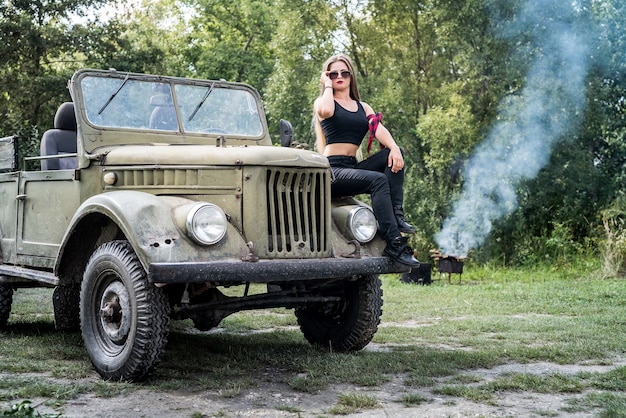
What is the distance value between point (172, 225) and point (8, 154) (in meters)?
2.76

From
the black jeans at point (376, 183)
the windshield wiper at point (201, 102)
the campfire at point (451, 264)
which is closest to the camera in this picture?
the black jeans at point (376, 183)

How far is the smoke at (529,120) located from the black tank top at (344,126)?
962cm

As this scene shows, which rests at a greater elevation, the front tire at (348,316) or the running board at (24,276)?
the running board at (24,276)

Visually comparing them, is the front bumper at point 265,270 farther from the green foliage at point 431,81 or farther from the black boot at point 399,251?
the green foliage at point 431,81

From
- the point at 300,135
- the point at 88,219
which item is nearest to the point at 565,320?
the point at 88,219

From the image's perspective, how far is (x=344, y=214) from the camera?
6176 mm

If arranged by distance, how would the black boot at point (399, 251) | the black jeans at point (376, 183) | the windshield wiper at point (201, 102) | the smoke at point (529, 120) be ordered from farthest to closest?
the smoke at point (529, 120)
the windshield wiper at point (201, 102)
the black jeans at point (376, 183)
the black boot at point (399, 251)

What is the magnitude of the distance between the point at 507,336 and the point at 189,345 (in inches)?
114

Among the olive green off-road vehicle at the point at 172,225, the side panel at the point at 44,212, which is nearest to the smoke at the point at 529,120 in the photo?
the olive green off-road vehicle at the point at 172,225

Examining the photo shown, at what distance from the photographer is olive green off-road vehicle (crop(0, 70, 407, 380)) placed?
5219 mm

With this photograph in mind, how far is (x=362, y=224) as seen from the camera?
6.13m

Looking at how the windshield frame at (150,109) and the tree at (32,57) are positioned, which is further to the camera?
the tree at (32,57)

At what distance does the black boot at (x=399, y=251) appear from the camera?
6.04 meters

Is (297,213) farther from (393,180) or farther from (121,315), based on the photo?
(121,315)
